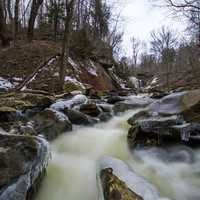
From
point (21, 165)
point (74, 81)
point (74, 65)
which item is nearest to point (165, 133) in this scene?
point (21, 165)

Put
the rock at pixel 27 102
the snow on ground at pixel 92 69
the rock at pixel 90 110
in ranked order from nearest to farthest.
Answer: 1. the rock at pixel 27 102
2. the rock at pixel 90 110
3. the snow on ground at pixel 92 69

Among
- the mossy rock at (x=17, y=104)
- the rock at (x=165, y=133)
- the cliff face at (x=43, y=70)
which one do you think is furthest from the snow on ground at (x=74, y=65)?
the rock at (x=165, y=133)

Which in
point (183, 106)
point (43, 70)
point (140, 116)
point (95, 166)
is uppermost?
point (43, 70)

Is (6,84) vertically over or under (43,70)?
under

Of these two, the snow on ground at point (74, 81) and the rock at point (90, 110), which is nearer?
the rock at point (90, 110)

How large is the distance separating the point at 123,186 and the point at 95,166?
1282 millimetres

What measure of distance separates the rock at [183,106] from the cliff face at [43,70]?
17.3 ft

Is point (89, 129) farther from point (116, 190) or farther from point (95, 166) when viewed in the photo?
point (116, 190)

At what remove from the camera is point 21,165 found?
2.74m

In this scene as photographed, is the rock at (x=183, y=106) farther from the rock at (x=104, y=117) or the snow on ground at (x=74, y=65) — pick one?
the snow on ground at (x=74, y=65)

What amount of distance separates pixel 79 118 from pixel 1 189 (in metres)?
3.30

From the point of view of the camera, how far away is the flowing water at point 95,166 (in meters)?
3.41

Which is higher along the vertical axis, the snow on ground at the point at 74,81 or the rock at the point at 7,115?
the snow on ground at the point at 74,81

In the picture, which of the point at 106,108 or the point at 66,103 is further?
the point at 106,108
